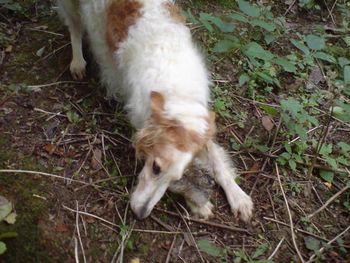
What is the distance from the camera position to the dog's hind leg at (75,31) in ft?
13.2

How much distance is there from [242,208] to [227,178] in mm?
271

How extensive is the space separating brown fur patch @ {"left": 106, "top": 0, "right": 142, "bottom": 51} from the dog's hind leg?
23.8 inches

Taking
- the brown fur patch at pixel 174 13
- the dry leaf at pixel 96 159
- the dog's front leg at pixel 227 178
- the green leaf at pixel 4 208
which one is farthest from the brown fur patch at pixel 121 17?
the green leaf at pixel 4 208

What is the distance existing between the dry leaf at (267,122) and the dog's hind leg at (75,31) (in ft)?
5.46

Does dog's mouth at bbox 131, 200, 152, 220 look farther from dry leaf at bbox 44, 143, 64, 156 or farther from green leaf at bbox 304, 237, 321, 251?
green leaf at bbox 304, 237, 321, 251

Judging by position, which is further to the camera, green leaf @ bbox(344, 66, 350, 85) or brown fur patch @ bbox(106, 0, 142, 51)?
brown fur patch @ bbox(106, 0, 142, 51)

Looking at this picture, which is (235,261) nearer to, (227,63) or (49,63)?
(227,63)

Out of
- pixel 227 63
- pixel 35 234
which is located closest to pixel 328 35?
pixel 227 63

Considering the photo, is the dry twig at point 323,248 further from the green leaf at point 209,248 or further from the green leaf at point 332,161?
the green leaf at point 209,248

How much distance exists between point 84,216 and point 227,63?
2.18 metres

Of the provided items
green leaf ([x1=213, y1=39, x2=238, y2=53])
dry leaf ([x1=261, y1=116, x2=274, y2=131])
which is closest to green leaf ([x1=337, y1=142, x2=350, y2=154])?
dry leaf ([x1=261, y1=116, x2=274, y2=131])

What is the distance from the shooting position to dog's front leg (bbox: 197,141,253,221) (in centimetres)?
339

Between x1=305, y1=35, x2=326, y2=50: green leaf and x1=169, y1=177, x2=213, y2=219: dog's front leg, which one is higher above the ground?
x1=305, y1=35, x2=326, y2=50: green leaf

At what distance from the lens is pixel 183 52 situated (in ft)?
11.1
